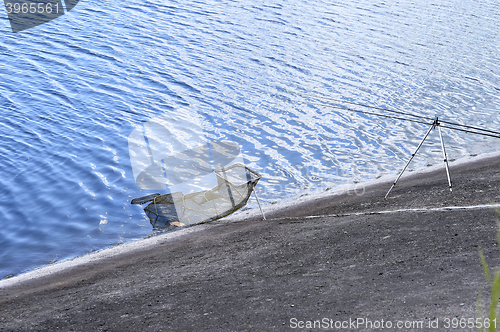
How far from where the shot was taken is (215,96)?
61.3ft

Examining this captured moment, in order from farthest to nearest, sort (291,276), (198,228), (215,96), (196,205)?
(215,96)
(196,205)
(198,228)
(291,276)

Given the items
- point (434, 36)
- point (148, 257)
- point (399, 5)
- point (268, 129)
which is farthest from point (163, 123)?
point (399, 5)

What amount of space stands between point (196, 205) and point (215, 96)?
8.79 meters

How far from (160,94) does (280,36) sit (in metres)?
11.0

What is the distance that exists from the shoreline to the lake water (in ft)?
1.34

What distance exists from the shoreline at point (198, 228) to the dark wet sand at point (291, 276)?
0.28 metres

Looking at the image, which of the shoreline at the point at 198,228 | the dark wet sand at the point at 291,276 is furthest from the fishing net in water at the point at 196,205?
the dark wet sand at the point at 291,276

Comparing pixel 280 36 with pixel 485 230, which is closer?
pixel 485 230

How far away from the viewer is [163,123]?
54.0ft

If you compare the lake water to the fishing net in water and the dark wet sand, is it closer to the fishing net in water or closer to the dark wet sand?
the fishing net in water

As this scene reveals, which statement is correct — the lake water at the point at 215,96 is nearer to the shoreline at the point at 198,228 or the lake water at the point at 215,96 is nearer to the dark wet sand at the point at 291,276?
the shoreline at the point at 198,228

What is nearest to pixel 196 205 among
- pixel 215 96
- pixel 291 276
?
pixel 291 276

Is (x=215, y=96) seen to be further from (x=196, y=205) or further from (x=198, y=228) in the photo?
(x=198, y=228)

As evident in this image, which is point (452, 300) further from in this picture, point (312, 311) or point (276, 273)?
point (276, 273)
